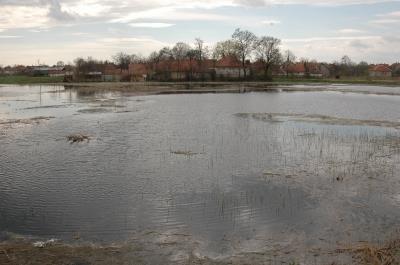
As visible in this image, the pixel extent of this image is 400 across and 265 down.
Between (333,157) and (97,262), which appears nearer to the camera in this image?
(97,262)

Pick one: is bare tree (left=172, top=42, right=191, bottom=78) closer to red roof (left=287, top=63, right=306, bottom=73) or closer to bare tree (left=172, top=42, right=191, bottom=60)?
bare tree (left=172, top=42, right=191, bottom=60)

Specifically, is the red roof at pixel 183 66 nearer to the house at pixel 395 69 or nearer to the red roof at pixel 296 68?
the red roof at pixel 296 68

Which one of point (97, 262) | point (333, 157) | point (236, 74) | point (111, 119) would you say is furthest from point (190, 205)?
point (236, 74)

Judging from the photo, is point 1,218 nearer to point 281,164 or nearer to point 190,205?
point 190,205

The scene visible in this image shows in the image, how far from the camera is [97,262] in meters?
10.1

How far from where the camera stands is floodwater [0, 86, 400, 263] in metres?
12.4

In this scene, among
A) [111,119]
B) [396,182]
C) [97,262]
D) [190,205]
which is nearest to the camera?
[97,262]

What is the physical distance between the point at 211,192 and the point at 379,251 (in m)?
6.69

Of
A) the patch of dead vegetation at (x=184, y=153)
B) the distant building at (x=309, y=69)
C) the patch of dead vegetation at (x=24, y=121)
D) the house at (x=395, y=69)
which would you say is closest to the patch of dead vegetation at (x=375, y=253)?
the patch of dead vegetation at (x=184, y=153)

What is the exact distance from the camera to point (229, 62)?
131 metres

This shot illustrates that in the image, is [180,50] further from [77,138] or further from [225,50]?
[77,138]

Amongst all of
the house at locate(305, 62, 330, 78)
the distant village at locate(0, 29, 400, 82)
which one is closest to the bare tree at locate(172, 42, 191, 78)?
the distant village at locate(0, 29, 400, 82)

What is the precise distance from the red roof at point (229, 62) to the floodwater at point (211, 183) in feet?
321

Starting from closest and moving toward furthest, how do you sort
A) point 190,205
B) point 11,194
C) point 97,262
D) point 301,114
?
point 97,262, point 190,205, point 11,194, point 301,114
